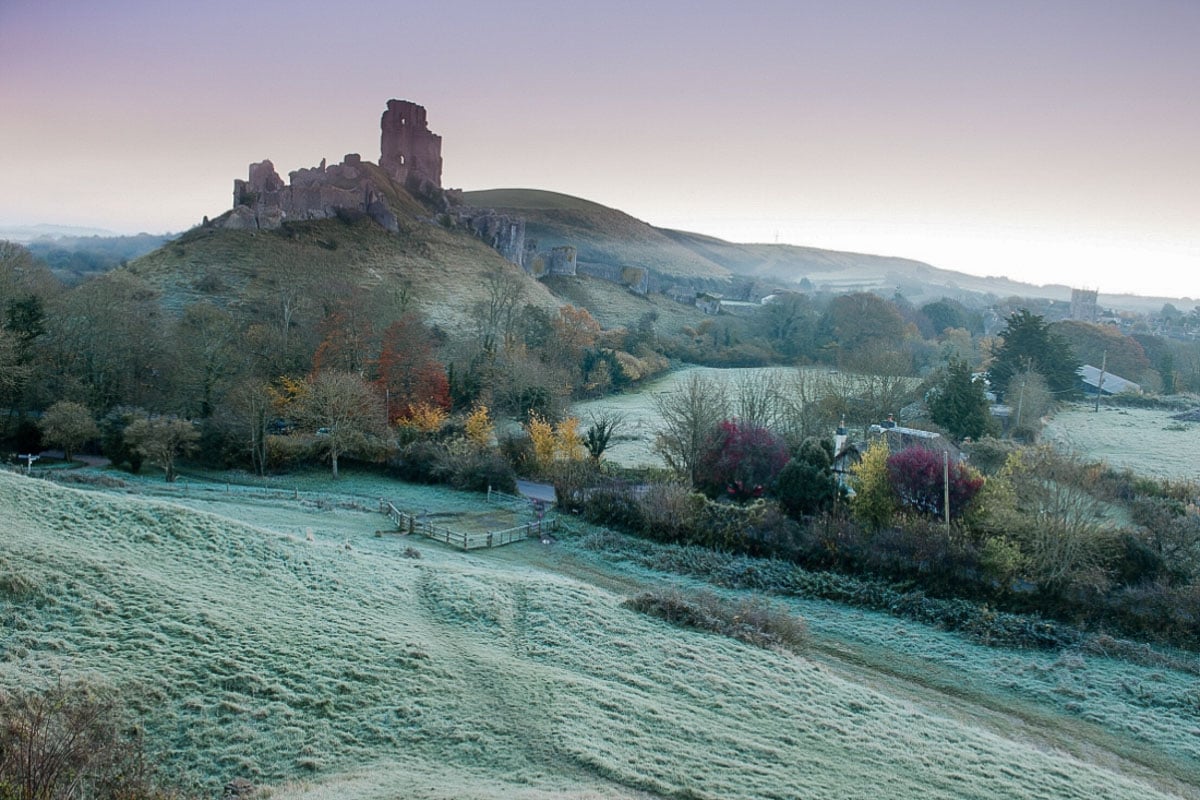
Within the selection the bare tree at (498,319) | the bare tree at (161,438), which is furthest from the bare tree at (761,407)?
the bare tree at (161,438)

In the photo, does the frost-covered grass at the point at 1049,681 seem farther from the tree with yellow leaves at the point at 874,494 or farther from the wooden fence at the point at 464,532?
the wooden fence at the point at 464,532

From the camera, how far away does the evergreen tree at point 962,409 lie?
38.0 meters

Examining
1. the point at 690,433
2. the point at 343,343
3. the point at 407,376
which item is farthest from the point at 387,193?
the point at 690,433

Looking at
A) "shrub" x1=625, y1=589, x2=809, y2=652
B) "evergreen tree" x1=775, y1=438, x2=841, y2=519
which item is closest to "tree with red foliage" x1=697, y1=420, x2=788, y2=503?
"evergreen tree" x1=775, y1=438, x2=841, y2=519

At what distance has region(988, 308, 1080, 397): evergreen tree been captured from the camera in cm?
5259

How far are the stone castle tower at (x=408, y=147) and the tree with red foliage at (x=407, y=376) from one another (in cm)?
5809

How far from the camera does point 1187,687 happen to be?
16.8 metres

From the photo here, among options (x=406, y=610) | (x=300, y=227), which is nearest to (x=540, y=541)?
(x=406, y=610)

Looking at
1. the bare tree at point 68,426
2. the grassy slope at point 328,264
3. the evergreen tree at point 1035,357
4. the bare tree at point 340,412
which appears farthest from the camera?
the evergreen tree at point 1035,357

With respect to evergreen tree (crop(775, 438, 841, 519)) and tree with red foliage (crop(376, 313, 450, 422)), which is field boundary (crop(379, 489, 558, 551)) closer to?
evergreen tree (crop(775, 438, 841, 519))

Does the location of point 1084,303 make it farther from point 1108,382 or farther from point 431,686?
point 431,686

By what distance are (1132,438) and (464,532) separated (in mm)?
39195

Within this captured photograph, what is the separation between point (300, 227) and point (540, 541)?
47902 millimetres

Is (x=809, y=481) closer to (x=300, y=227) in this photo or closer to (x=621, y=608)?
(x=621, y=608)
